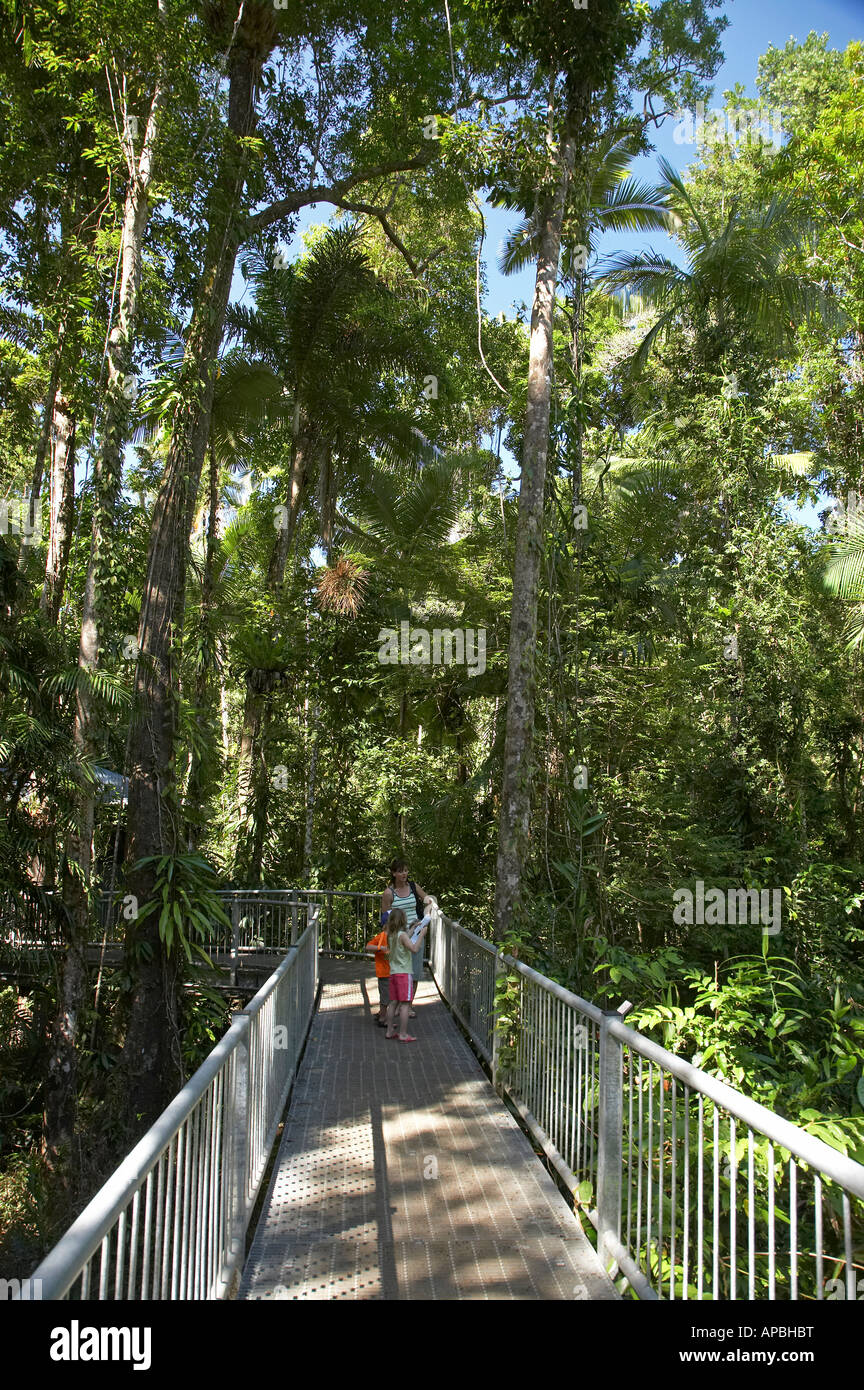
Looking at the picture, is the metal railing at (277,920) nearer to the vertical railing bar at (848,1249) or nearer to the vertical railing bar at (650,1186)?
the vertical railing bar at (650,1186)

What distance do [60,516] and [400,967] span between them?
27.0 feet

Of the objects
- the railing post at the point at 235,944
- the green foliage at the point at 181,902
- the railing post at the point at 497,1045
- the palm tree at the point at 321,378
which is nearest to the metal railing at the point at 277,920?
the railing post at the point at 235,944

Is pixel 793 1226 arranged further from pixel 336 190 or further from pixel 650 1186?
pixel 336 190

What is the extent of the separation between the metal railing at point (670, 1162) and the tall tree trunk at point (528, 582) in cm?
124

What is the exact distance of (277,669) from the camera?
16250mm

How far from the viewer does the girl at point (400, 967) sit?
864 centimetres

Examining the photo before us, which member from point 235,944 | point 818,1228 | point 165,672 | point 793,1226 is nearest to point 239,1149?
point 793,1226

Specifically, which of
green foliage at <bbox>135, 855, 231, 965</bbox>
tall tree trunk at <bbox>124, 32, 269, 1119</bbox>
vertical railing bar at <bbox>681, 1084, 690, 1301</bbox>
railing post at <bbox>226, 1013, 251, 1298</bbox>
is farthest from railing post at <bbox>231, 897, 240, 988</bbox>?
vertical railing bar at <bbox>681, 1084, 690, 1301</bbox>

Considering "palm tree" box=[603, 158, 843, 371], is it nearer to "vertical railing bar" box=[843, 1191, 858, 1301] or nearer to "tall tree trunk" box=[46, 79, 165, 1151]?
"tall tree trunk" box=[46, 79, 165, 1151]

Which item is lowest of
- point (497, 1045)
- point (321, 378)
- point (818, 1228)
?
point (497, 1045)

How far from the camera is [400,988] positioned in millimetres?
8844
